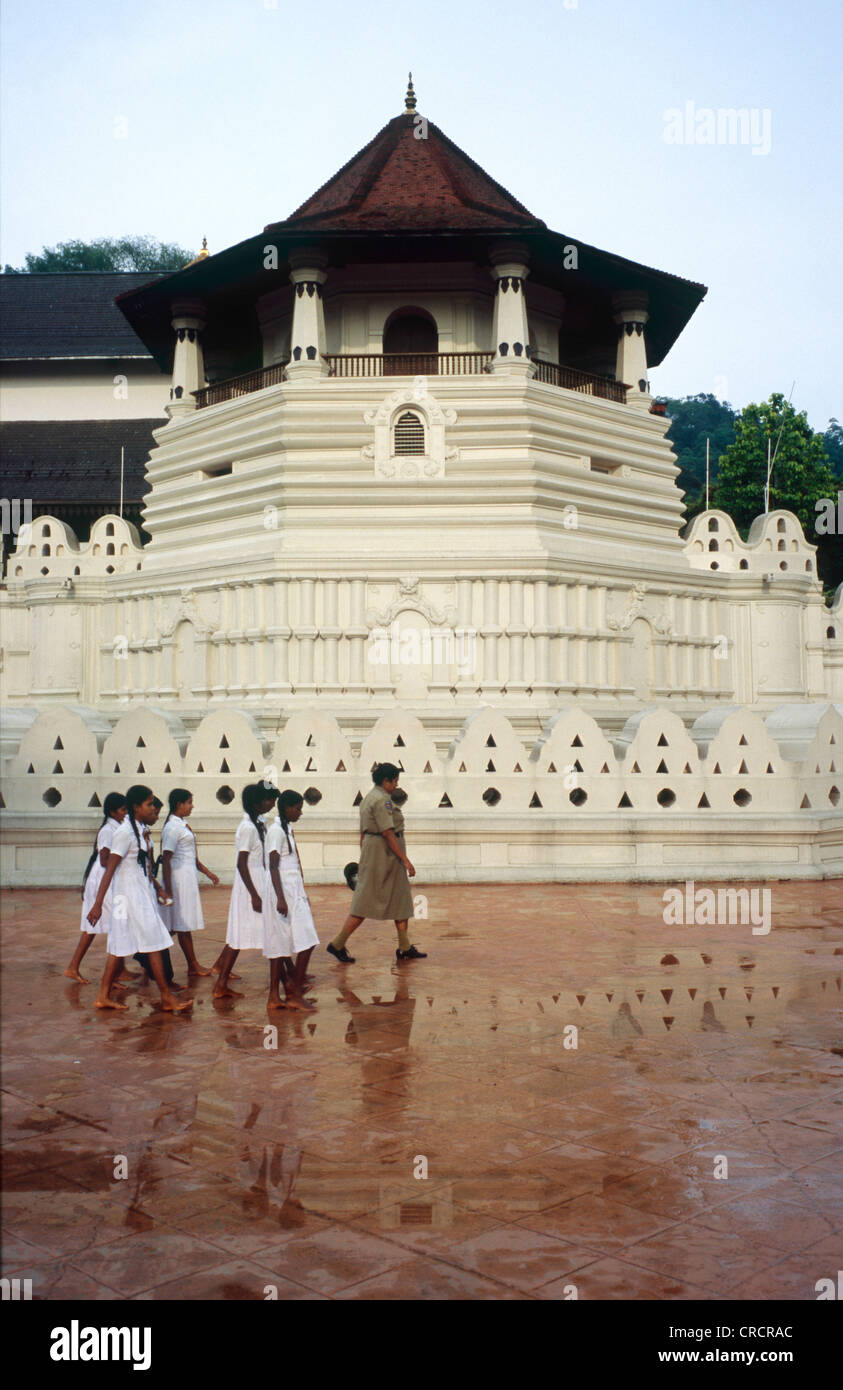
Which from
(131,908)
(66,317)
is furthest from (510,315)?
(66,317)

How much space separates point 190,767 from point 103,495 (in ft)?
59.1

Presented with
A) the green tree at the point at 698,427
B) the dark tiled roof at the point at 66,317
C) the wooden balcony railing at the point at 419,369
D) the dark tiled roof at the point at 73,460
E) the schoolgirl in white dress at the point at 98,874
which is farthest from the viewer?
the green tree at the point at 698,427

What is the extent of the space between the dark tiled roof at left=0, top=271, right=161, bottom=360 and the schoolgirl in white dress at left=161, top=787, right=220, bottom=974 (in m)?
30.3

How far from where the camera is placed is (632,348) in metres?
23.9

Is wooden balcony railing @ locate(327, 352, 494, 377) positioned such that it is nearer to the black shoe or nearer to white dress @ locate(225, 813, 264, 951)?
the black shoe

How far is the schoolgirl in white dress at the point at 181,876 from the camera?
8750 mm

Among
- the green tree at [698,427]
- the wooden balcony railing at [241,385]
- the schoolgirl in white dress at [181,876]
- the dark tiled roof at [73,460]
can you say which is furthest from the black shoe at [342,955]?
the green tree at [698,427]

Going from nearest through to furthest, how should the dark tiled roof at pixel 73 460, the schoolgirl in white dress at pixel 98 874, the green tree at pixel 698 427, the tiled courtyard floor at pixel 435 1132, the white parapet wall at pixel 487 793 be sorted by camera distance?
the tiled courtyard floor at pixel 435 1132, the schoolgirl in white dress at pixel 98 874, the white parapet wall at pixel 487 793, the dark tiled roof at pixel 73 460, the green tree at pixel 698 427

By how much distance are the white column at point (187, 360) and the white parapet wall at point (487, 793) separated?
1262cm

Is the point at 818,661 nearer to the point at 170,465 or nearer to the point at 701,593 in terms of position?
the point at 701,593

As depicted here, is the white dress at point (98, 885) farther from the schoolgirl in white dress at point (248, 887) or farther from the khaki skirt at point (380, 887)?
the khaki skirt at point (380, 887)

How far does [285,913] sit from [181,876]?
118 centimetres

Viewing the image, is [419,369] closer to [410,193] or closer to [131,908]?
[410,193]
